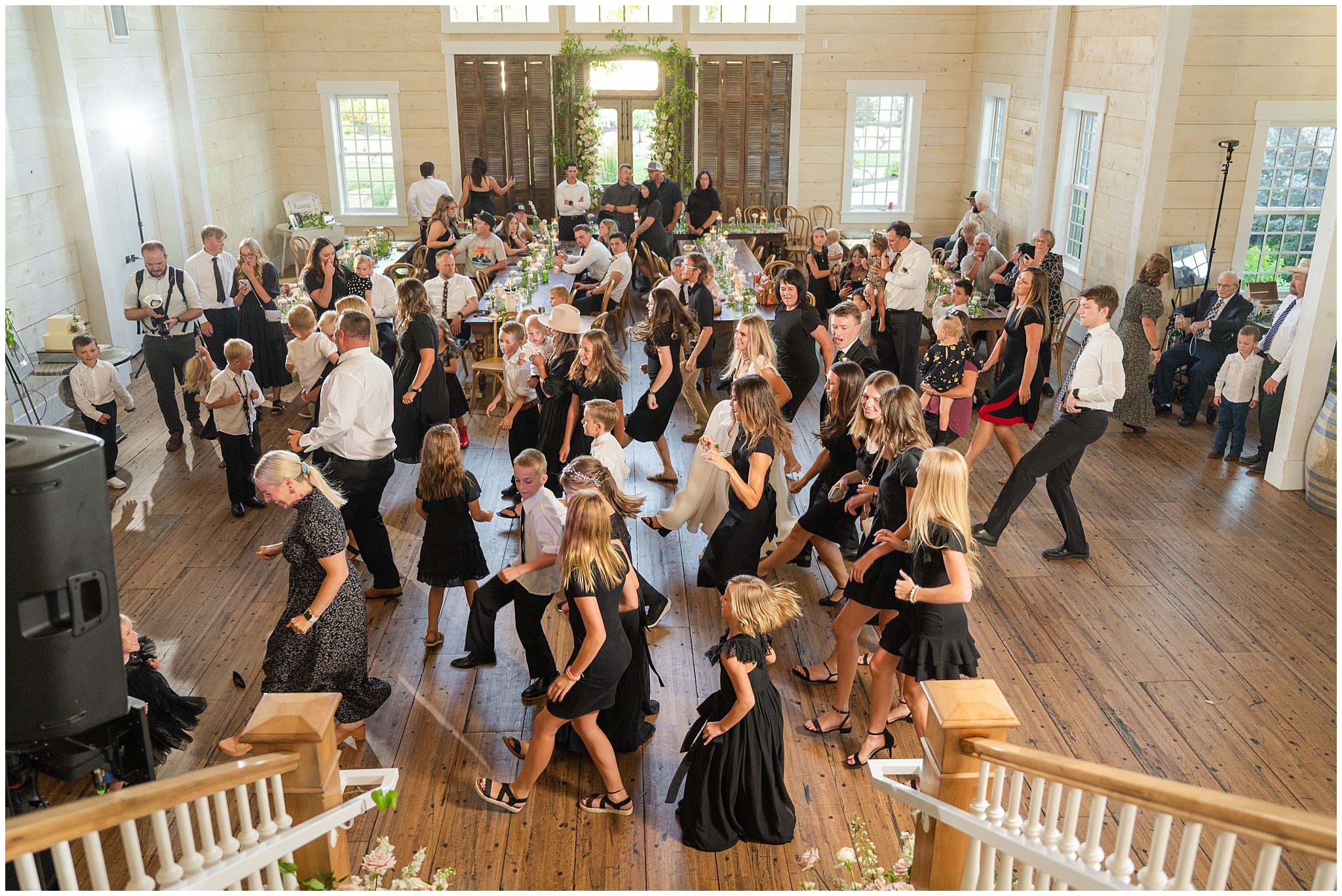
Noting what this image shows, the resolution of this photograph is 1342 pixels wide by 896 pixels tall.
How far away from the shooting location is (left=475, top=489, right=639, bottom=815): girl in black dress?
3.85 metres

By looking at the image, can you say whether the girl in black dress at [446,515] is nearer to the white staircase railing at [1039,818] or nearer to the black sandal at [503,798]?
the black sandal at [503,798]

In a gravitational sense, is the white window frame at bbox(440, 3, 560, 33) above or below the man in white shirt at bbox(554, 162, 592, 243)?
above

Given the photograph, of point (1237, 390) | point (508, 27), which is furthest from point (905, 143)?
point (1237, 390)

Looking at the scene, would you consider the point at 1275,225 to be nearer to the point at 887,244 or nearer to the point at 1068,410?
Answer: the point at 887,244

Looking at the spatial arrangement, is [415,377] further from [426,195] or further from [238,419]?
→ [426,195]

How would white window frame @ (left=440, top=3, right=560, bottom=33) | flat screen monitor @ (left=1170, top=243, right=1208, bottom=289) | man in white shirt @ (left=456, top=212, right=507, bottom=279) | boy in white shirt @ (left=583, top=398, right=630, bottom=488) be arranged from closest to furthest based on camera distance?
boy in white shirt @ (left=583, top=398, right=630, bottom=488), flat screen monitor @ (left=1170, top=243, right=1208, bottom=289), man in white shirt @ (left=456, top=212, right=507, bottom=279), white window frame @ (left=440, top=3, right=560, bottom=33)

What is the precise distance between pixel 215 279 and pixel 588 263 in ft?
11.4

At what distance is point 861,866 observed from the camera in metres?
3.89

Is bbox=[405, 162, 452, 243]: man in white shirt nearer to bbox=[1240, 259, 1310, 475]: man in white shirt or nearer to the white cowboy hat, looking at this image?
the white cowboy hat

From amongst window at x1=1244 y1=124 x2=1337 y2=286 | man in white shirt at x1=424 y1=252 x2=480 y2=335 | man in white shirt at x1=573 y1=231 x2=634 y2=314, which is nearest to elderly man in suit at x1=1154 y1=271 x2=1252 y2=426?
window at x1=1244 y1=124 x2=1337 y2=286

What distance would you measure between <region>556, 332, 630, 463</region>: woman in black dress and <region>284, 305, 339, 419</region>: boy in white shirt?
1.66 m

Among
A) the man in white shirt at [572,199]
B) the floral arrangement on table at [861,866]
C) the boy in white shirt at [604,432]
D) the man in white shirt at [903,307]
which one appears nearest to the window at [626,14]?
the man in white shirt at [572,199]

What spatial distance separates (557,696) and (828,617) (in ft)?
7.17

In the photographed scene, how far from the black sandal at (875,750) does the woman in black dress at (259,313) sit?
18.3ft
